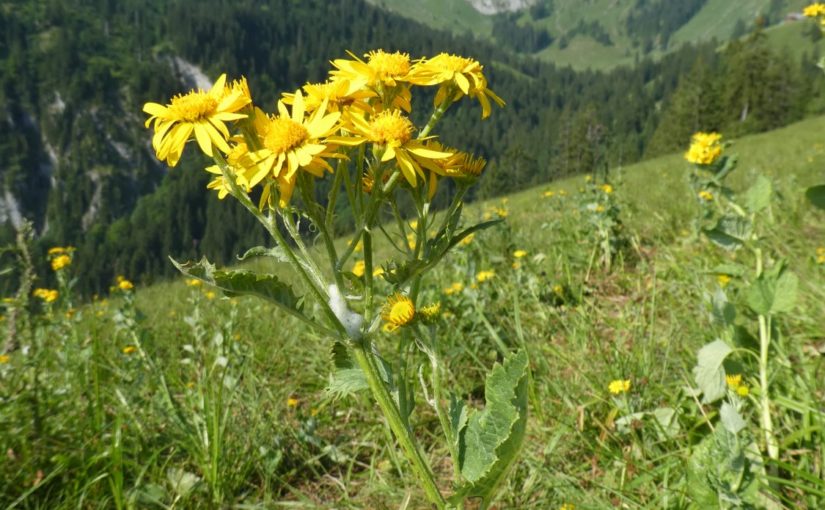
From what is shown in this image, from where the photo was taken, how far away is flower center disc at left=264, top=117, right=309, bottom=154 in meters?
1.17

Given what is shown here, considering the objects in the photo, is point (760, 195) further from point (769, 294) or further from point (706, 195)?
point (706, 195)

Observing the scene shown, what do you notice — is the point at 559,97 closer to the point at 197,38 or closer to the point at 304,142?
the point at 197,38

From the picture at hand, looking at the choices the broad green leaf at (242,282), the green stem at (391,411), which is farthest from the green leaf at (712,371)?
the broad green leaf at (242,282)

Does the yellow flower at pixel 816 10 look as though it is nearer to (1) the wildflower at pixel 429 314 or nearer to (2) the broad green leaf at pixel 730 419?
(2) the broad green leaf at pixel 730 419

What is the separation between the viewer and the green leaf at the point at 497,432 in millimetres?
1167

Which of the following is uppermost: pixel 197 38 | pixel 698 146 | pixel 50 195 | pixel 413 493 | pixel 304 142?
pixel 304 142

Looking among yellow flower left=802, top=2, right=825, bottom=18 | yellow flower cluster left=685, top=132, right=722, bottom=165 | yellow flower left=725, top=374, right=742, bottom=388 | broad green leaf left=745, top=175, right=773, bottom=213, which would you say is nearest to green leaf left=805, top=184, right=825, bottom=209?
broad green leaf left=745, top=175, right=773, bottom=213

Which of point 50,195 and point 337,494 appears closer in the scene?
point 337,494

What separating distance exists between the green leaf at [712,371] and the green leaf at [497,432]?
4.51 ft

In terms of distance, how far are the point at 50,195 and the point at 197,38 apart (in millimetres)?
56207

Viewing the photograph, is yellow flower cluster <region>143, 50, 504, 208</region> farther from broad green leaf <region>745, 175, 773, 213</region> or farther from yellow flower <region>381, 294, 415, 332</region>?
broad green leaf <region>745, 175, 773, 213</region>

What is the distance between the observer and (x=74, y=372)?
3207 mm

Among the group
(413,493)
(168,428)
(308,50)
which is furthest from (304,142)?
(308,50)

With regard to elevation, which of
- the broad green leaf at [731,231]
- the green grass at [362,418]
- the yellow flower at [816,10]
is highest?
the yellow flower at [816,10]
